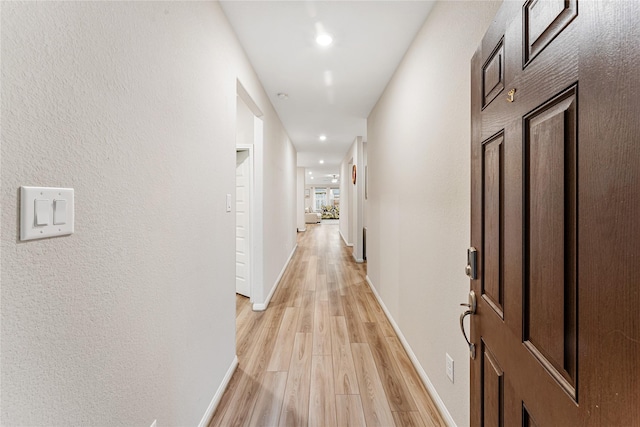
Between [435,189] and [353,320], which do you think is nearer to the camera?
[435,189]

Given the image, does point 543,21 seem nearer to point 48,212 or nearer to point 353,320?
point 48,212

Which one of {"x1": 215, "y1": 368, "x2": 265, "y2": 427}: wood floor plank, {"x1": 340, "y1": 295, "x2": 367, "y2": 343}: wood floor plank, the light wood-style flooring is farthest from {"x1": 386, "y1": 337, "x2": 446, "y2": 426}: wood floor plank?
{"x1": 215, "y1": 368, "x2": 265, "y2": 427}: wood floor plank

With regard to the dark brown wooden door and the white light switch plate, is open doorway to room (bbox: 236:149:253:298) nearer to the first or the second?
the white light switch plate

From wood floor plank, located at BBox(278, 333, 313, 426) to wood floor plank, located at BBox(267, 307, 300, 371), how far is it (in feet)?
0.17

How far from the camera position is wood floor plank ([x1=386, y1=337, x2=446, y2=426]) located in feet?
5.27

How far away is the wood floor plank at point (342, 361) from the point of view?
1878 mm

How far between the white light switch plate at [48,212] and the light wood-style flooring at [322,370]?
4.74ft

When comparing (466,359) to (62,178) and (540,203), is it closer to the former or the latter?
(540,203)

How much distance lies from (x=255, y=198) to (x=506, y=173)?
8.84ft

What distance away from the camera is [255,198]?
3158mm

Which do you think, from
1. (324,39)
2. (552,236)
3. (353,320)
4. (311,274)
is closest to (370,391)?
(353,320)

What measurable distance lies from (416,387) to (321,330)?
1045mm

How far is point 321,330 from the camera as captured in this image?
271 cm

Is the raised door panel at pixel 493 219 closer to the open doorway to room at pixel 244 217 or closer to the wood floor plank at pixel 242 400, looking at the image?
the wood floor plank at pixel 242 400
